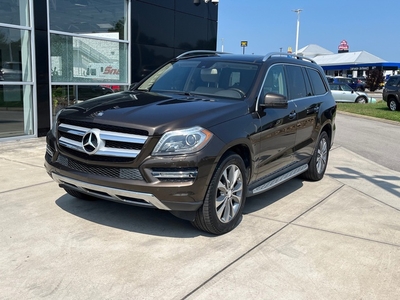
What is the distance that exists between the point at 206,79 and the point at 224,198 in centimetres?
173

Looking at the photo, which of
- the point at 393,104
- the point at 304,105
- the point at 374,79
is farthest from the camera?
the point at 374,79

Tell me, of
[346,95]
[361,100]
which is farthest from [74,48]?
[361,100]

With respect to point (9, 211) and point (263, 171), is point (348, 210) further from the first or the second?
point (9, 211)

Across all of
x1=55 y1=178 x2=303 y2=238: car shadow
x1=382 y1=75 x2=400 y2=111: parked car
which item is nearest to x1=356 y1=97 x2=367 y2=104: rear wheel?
x1=382 y1=75 x2=400 y2=111: parked car

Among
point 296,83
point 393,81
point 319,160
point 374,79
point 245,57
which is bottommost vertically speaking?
point 319,160

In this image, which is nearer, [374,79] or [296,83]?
[296,83]

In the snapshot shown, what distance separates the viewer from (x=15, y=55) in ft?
31.3

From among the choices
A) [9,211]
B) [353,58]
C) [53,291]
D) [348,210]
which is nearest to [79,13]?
[9,211]

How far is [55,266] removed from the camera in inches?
144

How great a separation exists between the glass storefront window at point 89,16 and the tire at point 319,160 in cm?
682

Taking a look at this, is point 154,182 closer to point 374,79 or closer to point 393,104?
point 393,104

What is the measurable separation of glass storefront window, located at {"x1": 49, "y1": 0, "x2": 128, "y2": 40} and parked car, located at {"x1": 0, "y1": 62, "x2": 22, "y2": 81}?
1.33m

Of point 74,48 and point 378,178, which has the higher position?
point 74,48

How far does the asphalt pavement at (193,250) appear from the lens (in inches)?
133
